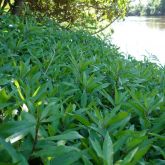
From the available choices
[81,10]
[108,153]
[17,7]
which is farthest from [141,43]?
[108,153]

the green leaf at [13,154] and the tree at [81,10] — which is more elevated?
the green leaf at [13,154]

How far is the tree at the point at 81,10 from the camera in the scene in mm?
7902

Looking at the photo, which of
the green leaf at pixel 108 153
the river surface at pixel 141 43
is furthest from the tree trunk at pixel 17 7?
the green leaf at pixel 108 153

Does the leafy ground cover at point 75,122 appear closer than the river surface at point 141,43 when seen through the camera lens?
Yes

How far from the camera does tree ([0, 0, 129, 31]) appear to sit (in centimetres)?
790

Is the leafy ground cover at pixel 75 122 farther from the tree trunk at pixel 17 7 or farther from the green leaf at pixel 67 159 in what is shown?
the tree trunk at pixel 17 7

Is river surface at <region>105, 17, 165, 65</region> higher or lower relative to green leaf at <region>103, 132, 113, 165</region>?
lower

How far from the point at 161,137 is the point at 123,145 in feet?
0.67

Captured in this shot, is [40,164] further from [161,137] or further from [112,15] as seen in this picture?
[112,15]

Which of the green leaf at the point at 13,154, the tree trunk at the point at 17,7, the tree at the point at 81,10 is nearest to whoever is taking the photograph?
the green leaf at the point at 13,154

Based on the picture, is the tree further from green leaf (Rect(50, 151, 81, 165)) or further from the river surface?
green leaf (Rect(50, 151, 81, 165))

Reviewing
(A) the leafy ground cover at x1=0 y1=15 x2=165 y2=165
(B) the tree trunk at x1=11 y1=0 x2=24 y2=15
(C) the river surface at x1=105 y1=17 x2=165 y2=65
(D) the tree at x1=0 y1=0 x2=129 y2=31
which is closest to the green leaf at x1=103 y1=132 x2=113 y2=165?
(A) the leafy ground cover at x1=0 y1=15 x2=165 y2=165

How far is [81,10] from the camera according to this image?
860 centimetres

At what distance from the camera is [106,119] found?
1.31m
